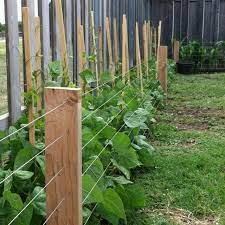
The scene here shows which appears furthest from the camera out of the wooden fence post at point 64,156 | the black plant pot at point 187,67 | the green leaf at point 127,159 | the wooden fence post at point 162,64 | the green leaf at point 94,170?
the black plant pot at point 187,67

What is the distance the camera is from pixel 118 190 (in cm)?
325

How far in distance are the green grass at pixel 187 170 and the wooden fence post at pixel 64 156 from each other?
4.17 ft

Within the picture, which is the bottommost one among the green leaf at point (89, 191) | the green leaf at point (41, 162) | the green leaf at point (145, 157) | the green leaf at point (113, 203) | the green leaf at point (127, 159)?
the green leaf at point (145, 157)

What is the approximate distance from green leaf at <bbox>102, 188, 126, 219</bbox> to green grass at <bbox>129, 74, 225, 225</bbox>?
0.50 m

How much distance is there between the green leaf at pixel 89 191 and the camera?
247 centimetres

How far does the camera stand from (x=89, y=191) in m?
2.50

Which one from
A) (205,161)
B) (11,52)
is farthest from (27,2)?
(205,161)

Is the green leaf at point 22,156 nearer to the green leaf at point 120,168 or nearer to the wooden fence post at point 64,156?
the wooden fence post at point 64,156

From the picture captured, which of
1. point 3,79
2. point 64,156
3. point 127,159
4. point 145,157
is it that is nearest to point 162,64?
point 145,157

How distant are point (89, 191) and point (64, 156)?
0.49 m

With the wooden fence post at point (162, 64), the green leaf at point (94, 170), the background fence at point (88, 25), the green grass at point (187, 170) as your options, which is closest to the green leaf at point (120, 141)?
the green grass at point (187, 170)

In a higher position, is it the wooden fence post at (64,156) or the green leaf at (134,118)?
the wooden fence post at (64,156)

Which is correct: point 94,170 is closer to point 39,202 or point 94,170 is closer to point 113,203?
point 113,203

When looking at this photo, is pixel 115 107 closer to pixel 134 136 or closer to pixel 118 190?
pixel 134 136
